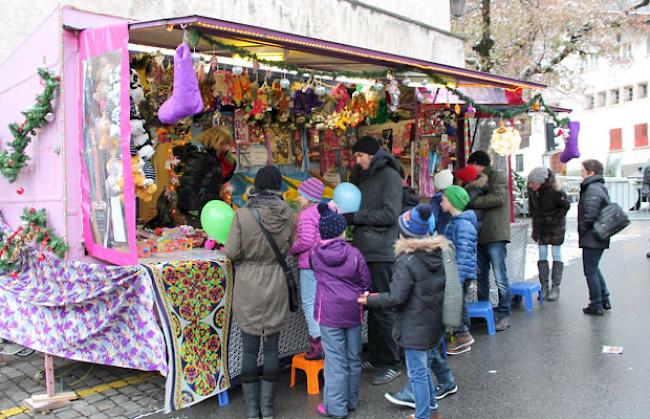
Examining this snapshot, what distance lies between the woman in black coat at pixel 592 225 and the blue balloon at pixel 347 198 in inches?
119

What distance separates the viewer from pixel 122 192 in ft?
13.4

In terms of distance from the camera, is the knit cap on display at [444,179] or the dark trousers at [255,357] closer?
the dark trousers at [255,357]

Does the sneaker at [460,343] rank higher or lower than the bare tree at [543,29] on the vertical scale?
lower

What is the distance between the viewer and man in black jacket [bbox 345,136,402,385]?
15.9 ft

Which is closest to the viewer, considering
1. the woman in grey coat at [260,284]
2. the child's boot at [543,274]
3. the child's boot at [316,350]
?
the woman in grey coat at [260,284]

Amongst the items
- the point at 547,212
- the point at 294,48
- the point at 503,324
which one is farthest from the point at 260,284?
the point at 547,212

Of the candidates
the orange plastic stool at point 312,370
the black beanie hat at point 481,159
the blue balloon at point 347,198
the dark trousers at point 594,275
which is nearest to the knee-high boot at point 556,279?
the dark trousers at point 594,275

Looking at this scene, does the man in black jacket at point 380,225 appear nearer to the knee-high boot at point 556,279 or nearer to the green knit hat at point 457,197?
the green knit hat at point 457,197

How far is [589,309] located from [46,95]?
20.1ft

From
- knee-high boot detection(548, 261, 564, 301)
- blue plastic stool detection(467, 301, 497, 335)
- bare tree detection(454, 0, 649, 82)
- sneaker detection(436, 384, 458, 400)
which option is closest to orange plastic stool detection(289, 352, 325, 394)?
sneaker detection(436, 384, 458, 400)

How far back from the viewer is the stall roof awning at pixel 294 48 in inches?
155

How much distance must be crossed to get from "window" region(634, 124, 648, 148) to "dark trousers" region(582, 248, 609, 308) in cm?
2982

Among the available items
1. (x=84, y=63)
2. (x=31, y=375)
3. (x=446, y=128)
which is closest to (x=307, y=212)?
(x=84, y=63)

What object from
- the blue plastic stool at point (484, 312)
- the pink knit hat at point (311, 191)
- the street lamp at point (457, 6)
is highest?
the street lamp at point (457, 6)
